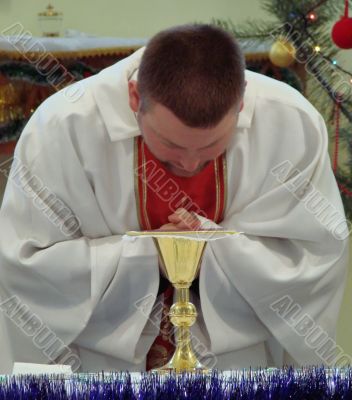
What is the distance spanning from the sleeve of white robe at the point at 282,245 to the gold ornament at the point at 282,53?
101 centimetres

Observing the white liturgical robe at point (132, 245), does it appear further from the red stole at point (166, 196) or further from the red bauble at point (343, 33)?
the red bauble at point (343, 33)

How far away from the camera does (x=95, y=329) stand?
7.55ft

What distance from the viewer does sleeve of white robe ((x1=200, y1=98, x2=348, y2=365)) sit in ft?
7.50

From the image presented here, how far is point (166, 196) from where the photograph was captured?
234cm

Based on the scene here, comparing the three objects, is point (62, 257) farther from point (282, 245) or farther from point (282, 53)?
point (282, 53)

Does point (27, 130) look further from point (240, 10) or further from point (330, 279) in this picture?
point (240, 10)

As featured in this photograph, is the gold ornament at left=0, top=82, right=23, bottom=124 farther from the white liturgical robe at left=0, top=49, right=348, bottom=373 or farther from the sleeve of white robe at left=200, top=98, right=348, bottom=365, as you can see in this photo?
the sleeve of white robe at left=200, top=98, right=348, bottom=365

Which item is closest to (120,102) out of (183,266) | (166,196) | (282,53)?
(166,196)

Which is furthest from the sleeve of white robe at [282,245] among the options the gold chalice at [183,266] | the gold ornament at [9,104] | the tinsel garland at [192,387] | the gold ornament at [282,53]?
the gold ornament at [9,104]

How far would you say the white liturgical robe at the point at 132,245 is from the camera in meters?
2.27

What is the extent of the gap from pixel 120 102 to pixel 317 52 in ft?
4.54

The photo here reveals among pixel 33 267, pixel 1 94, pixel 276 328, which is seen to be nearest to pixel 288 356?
pixel 276 328

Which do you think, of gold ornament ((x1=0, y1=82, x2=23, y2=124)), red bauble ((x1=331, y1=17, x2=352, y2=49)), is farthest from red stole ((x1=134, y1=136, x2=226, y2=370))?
gold ornament ((x1=0, y1=82, x2=23, y2=124))

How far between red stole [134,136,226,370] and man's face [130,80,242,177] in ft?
0.85
